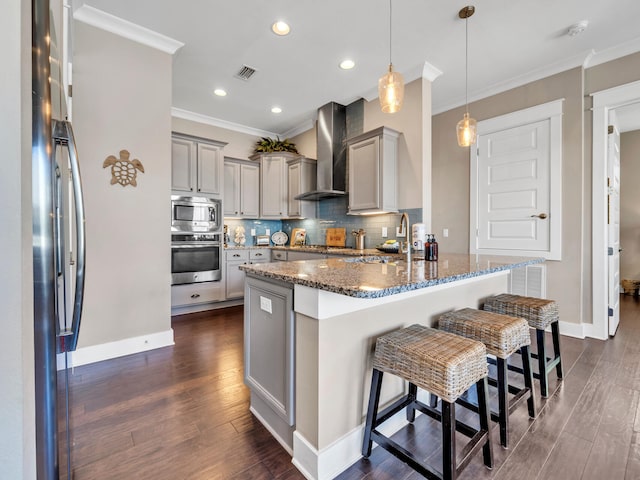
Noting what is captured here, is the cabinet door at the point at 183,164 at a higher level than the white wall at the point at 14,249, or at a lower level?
higher

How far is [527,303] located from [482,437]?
1.09 m

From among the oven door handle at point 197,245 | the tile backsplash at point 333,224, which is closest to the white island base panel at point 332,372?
the tile backsplash at point 333,224

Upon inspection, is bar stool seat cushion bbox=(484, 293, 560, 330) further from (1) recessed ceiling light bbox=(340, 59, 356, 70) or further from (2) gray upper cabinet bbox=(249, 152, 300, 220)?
(2) gray upper cabinet bbox=(249, 152, 300, 220)

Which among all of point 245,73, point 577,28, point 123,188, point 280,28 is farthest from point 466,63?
point 123,188

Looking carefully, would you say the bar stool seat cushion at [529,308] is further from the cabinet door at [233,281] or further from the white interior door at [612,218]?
the cabinet door at [233,281]

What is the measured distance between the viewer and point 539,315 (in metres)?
1.98

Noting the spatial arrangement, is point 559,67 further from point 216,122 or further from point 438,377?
point 216,122

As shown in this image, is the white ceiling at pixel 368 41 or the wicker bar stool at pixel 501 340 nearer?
the wicker bar stool at pixel 501 340

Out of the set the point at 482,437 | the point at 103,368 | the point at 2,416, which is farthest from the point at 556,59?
the point at 103,368

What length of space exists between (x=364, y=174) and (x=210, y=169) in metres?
2.14

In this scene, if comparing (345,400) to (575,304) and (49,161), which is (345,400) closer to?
(49,161)

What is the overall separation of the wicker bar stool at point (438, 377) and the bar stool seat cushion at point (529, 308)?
0.91m

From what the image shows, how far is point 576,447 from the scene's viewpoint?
5.08 ft

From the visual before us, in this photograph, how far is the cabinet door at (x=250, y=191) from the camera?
4984 mm
